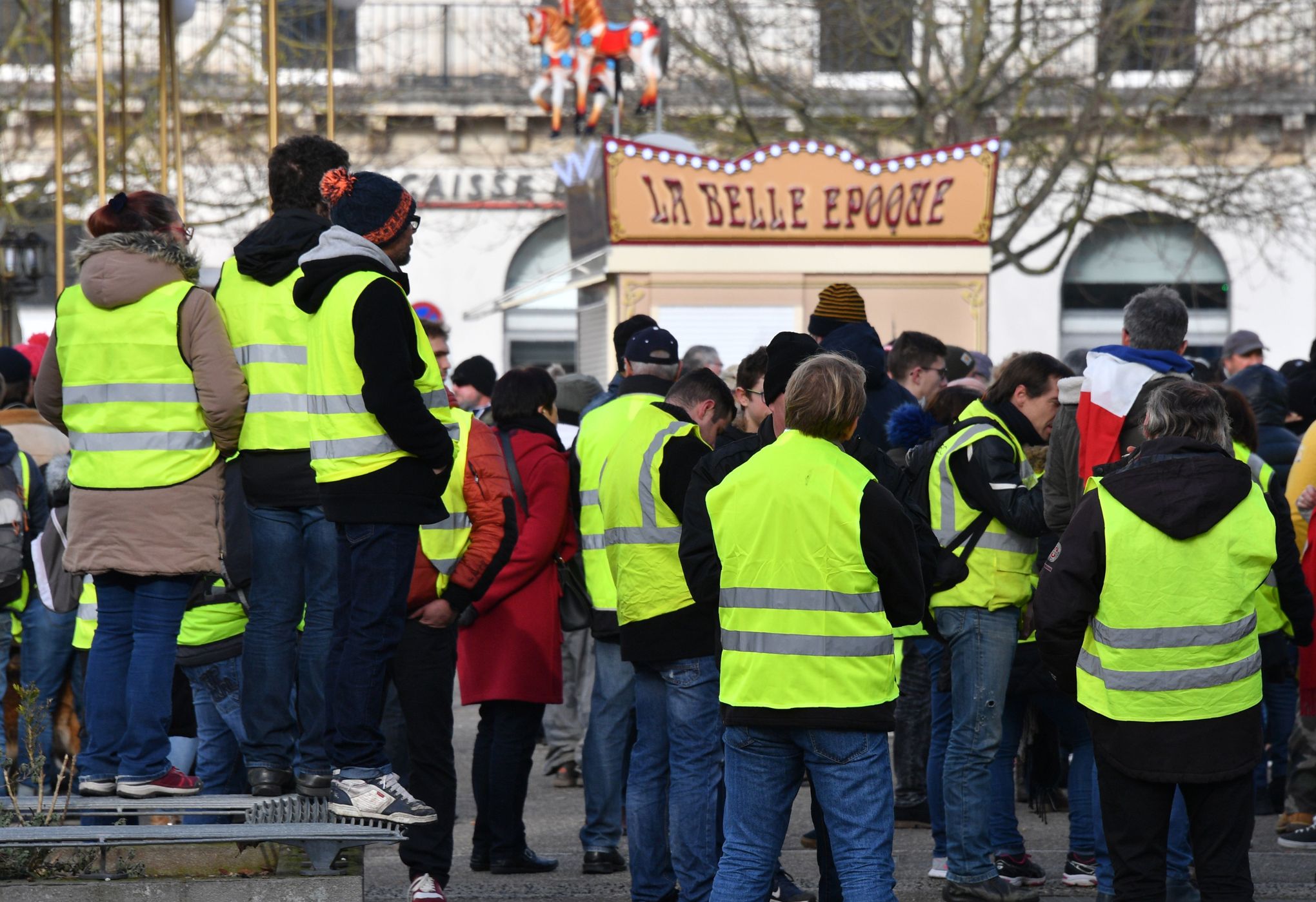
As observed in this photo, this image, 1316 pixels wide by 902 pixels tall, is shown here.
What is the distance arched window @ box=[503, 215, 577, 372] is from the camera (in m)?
25.3

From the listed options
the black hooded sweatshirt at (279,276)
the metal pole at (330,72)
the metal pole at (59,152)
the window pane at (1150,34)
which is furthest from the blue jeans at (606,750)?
the window pane at (1150,34)

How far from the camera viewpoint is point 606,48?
17.7m

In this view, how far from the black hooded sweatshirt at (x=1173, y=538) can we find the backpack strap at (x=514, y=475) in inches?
91.9

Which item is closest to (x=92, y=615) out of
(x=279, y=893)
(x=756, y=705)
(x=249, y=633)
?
(x=249, y=633)

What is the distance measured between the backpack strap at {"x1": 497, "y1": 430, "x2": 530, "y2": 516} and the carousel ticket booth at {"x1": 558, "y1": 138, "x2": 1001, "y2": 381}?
557 centimetres

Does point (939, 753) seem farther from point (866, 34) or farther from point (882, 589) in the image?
point (866, 34)

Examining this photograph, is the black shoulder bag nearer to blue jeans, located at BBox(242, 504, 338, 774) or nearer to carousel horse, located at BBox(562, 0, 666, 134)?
blue jeans, located at BBox(242, 504, 338, 774)

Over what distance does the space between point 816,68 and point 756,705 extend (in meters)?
16.2

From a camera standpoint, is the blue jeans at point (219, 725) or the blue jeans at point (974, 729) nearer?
the blue jeans at point (974, 729)

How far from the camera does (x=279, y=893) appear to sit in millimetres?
4828

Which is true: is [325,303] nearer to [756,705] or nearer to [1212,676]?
[756,705]

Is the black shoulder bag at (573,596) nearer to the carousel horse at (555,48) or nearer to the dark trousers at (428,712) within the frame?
the dark trousers at (428,712)

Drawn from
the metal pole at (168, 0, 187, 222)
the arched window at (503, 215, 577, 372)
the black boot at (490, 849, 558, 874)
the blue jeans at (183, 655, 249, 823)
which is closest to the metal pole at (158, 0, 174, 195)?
the metal pole at (168, 0, 187, 222)

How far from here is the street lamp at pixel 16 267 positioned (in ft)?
49.7
